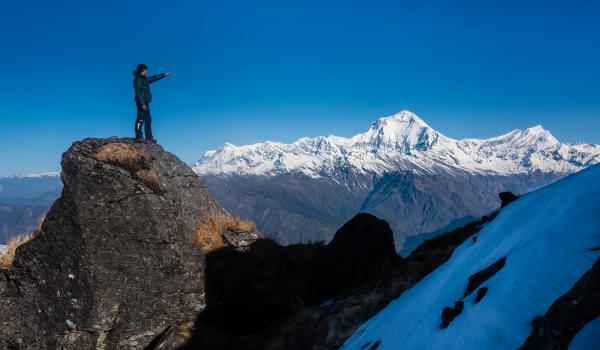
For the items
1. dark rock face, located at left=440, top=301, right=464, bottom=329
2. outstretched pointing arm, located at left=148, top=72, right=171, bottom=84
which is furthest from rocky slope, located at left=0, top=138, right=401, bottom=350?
dark rock face, located at left=440, top=301, right=464, bottom=329

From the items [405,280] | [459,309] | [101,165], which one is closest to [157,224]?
[101,165]

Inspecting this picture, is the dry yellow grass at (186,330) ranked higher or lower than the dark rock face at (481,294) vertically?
lower

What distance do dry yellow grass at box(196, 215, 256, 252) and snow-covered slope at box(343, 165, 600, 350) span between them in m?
9.43

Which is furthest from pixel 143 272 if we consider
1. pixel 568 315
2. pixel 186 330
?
pixel 568 315

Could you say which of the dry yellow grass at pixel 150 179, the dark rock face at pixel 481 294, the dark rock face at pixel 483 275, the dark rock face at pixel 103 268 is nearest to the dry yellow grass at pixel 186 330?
the dark rock face at pixel 103 268

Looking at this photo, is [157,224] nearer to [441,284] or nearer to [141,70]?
[141,70]

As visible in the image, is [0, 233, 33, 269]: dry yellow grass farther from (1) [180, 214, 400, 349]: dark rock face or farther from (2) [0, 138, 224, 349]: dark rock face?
(1) [180, 214, 400, 349]: dark rock face

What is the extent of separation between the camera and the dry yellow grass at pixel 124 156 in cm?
1752

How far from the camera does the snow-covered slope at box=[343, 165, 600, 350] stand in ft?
20.5

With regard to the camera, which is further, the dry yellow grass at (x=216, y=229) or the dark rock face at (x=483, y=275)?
the dry yellow grass at (x=216, y=229)

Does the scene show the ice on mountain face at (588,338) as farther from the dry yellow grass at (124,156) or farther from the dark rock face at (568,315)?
the dry yellow grass at (124,156)

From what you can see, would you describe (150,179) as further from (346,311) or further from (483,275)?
(483,275)

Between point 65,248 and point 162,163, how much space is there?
577cm

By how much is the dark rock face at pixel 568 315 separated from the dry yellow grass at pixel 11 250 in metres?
15.9
